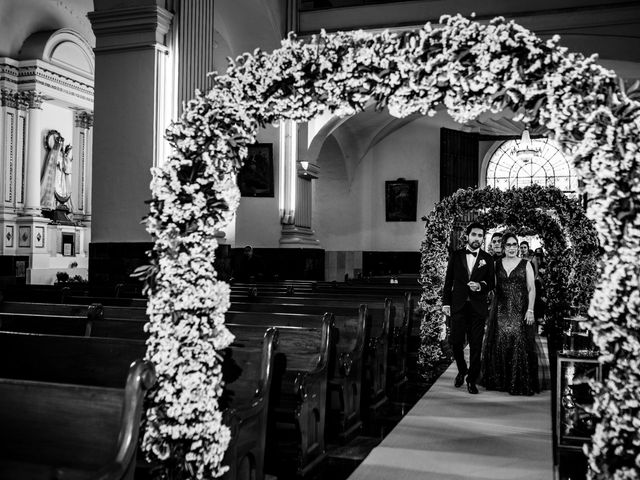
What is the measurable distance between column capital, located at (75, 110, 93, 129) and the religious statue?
761 mm

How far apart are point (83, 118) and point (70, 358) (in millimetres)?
13735

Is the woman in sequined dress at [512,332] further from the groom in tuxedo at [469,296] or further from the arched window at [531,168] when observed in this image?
the arched window at [531,168]

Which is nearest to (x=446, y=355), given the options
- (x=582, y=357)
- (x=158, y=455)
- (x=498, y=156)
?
(x=582, y=357)

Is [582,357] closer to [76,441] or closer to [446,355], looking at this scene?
[76,441]

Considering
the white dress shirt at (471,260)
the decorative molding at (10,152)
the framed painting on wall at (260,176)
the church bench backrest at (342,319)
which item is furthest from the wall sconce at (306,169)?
the church bench backrest at (342,319)

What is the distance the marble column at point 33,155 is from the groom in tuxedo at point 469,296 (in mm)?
10618

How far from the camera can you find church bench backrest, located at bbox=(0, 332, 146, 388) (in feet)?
10.5

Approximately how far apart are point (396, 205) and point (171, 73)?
1225 centimetres

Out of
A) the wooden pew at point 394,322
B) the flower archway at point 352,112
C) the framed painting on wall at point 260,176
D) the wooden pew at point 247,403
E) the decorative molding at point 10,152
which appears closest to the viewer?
the flower archway at point 352,112

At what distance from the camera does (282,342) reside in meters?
4.33

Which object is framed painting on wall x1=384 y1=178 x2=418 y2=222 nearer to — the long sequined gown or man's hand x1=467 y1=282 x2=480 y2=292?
the long sequined gown

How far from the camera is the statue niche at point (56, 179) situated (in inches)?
577

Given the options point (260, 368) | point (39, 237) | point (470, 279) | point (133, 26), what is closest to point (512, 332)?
point (470, 279)

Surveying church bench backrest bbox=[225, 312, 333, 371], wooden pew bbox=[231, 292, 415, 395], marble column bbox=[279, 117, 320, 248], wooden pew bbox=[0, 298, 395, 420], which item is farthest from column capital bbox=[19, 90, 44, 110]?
church bench backrest bbox=[225, 312, 333, 371]
